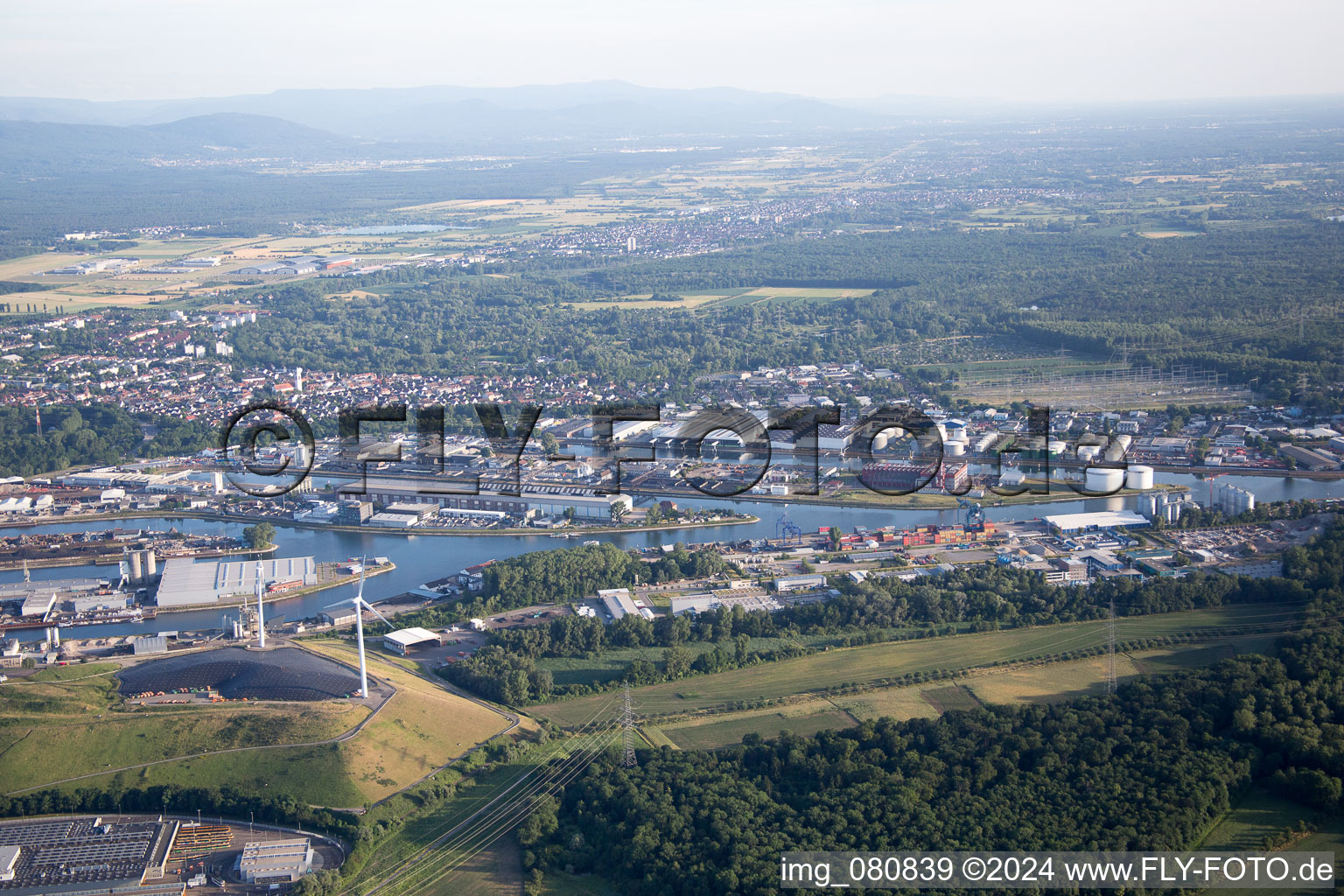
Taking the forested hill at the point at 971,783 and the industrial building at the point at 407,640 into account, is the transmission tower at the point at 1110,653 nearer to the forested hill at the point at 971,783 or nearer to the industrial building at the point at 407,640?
the forested hill at the point at 971,783

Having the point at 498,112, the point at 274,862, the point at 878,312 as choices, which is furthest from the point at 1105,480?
the point at 498,112

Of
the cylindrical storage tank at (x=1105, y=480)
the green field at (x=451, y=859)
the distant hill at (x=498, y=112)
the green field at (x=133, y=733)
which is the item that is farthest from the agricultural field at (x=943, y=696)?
the distant hill at (x=498, y=112)

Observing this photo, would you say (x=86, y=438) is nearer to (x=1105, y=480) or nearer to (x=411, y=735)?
(x=411, y=735)

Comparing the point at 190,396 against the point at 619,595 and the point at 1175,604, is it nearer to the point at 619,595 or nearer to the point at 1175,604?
the point at 619,595

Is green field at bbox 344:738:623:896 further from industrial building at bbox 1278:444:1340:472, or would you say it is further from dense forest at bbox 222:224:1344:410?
dense forest at bbox 222:224:1344:410

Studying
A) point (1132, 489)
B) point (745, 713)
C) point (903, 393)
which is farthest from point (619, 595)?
point (903, 393)

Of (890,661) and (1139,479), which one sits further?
(1139,479)

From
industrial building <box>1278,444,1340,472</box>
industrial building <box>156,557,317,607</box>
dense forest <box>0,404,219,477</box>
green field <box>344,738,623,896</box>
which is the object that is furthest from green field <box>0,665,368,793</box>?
industrial building <box>1278,444,1340,472</box>
